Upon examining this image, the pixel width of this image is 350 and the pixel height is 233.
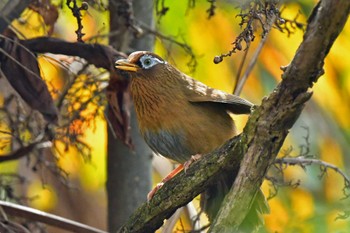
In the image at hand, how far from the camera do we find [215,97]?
15.0ft

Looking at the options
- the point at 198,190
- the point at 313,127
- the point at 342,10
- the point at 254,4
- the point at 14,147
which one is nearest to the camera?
the point at 342,10

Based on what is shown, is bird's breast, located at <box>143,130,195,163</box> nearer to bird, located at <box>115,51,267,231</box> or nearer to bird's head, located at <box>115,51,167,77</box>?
bird, located at <box>115,51,267,231</box>

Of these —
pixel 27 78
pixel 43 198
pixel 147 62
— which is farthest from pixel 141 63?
pixel 43 198

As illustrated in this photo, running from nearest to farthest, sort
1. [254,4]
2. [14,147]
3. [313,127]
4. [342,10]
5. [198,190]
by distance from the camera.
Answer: [342,10], [254,4], [198,190], [14,147], [313,127]

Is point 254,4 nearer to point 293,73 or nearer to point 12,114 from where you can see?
point 293,73

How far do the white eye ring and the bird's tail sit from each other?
79 centimetres

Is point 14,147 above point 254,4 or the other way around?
the other way around

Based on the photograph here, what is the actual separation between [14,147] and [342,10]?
2.86m

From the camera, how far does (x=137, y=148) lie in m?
5.52

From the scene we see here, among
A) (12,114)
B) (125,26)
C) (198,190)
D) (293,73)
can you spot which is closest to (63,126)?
(12,114)

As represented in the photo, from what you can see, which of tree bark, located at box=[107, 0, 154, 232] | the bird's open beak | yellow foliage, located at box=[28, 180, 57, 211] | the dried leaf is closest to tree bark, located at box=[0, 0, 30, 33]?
the dried leaf

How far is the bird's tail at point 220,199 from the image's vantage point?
428cm

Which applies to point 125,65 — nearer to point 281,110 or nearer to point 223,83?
point 281,110

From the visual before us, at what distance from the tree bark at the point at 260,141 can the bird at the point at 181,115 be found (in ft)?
1.85
